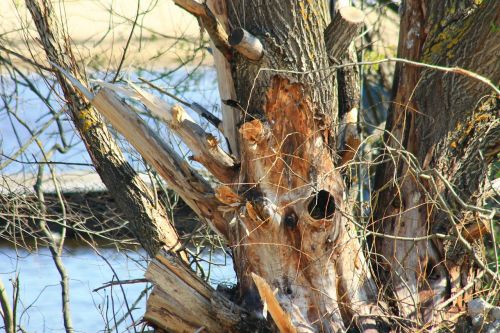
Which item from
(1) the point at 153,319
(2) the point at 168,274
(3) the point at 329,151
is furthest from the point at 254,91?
(1) the point at 153,319

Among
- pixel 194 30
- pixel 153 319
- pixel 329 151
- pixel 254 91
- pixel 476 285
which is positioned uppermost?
pixel 194 30

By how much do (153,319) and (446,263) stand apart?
1.70 metres

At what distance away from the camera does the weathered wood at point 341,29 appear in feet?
14.1

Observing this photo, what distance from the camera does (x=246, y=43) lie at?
391 centimetres

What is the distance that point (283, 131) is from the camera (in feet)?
13.2

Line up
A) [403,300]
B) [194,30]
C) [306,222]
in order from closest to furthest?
Result: [306,222], [403,300], [194,30]

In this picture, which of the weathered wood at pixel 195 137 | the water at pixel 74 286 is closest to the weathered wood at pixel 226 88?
the weathered wood at pixel 195 137

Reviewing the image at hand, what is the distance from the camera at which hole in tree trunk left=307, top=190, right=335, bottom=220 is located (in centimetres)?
401

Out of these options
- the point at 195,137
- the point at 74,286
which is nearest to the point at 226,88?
the point at 195,137

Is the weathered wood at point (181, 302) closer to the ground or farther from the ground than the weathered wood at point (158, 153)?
closer to the ground

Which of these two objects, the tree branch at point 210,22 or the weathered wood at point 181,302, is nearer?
the tree branch at point 210,22

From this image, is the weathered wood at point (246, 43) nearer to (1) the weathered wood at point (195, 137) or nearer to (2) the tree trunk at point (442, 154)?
(1) the weathered wood at point (195, 137)

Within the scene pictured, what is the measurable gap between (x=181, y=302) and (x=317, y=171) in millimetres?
1033

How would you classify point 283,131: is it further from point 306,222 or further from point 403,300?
point 403,300
